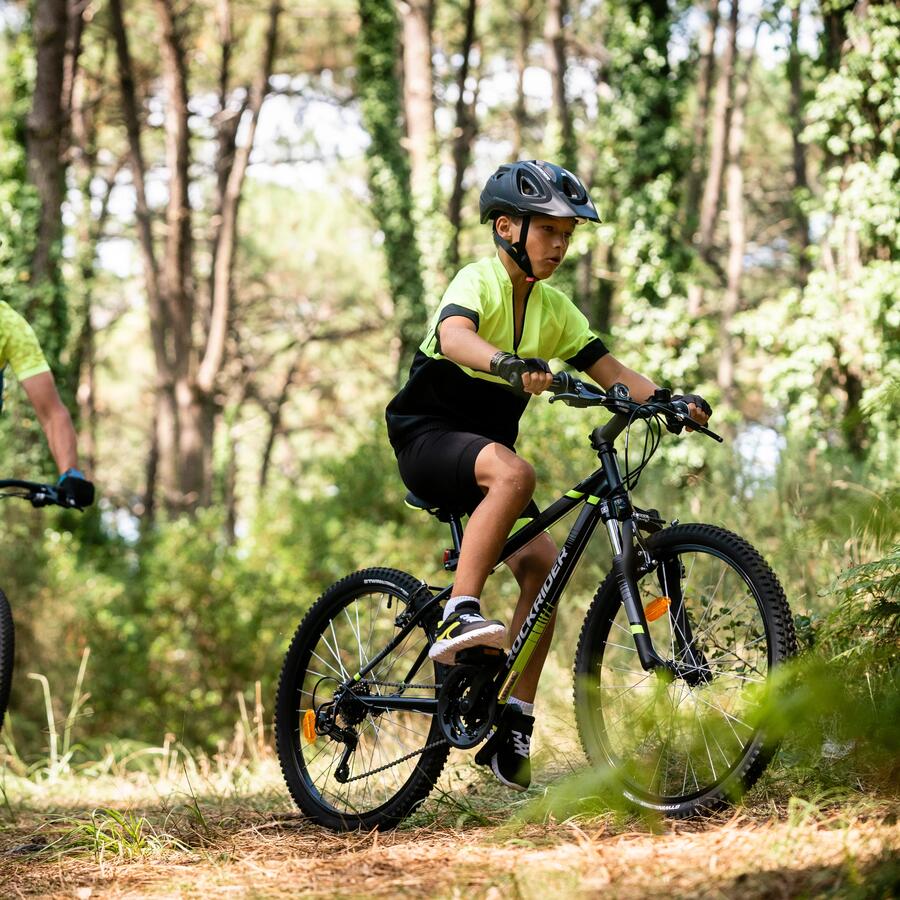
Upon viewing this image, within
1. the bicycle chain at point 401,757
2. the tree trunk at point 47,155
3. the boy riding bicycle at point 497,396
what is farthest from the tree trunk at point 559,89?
the bicycle chain at point 401,757

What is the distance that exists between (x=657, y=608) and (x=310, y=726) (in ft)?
4.90

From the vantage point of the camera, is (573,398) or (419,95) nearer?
(573,398)

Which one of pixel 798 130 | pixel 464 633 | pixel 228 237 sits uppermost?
pixel 798 130

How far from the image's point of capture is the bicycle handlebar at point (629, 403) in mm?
3658

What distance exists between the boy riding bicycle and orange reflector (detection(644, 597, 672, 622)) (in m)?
0.47

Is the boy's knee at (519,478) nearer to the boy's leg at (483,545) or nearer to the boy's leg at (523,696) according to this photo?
the boy's leg at (483,545)

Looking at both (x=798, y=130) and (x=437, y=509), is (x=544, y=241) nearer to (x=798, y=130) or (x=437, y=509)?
(x=437, y=509)

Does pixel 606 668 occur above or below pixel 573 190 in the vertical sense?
below

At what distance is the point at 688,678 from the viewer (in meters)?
→ 3.53

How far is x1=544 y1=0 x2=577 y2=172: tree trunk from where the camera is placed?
18500 mm

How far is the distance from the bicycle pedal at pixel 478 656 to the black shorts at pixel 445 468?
50 centimetres

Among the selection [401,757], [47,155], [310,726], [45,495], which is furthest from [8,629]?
[47,155]

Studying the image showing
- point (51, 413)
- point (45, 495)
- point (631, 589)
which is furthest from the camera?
point (51, 413)

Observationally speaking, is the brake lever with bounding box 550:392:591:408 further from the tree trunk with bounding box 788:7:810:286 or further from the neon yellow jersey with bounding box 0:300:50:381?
the tree trunk with bounding box 788:7:810:286
